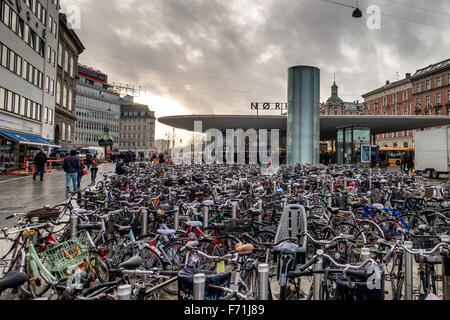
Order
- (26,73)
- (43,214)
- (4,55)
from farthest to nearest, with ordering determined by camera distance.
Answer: (26,73)
(4,55)
(43,214)

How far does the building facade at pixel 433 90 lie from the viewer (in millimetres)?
56500

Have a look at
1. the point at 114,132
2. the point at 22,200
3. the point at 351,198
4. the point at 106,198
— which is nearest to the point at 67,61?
the point at 22,200

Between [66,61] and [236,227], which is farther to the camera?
[66,61]

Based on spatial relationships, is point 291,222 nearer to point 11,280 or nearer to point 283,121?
point 11,280

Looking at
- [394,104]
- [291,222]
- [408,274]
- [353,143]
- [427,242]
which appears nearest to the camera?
[408,274]

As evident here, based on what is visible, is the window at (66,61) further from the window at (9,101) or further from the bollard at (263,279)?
the bollard at (263,279)

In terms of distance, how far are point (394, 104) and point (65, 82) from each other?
6688 centimetres

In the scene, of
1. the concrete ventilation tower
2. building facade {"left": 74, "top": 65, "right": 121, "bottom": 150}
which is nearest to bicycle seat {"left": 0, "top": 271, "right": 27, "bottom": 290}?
the concrete ventilation tower

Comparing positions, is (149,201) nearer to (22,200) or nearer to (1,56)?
(22,200)

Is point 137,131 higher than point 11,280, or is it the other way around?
point 137,131

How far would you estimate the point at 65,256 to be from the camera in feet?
11.7

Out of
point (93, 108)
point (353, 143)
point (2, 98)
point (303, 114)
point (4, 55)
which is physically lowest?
point (353, 143)

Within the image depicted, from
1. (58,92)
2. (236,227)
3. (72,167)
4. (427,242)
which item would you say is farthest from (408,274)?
(58,92)
